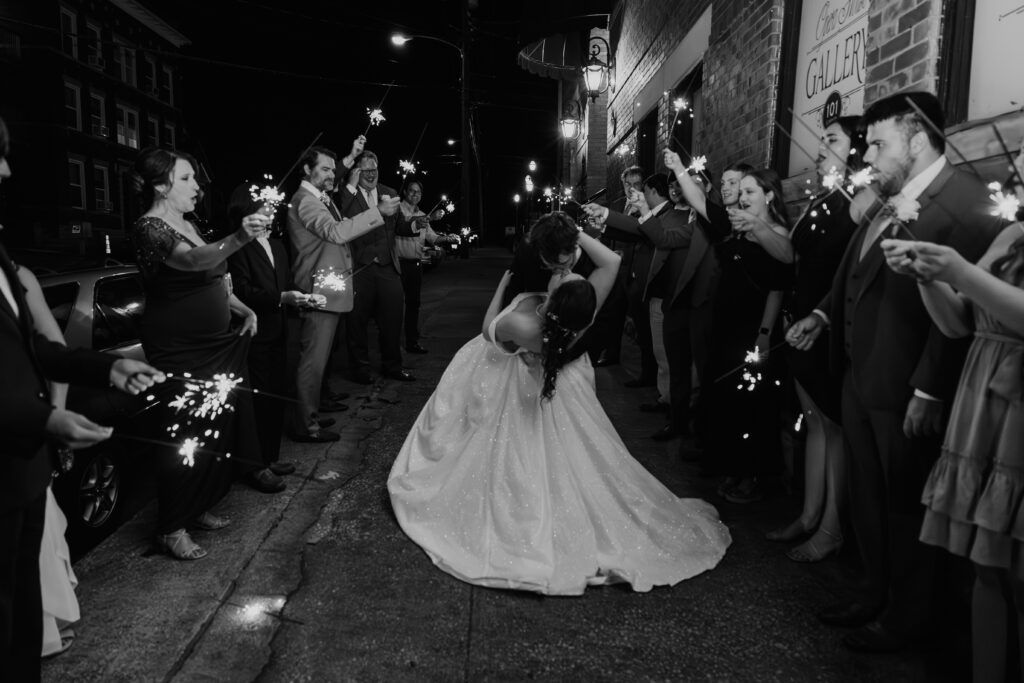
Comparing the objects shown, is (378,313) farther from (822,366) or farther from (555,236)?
(822,366)

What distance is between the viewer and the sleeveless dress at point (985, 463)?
6.75 ft

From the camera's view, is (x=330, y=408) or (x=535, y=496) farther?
(x=330, y=408)

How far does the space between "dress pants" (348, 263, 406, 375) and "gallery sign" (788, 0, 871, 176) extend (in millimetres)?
4008

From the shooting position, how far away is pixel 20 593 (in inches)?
80.0

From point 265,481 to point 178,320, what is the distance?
1364 millimetres

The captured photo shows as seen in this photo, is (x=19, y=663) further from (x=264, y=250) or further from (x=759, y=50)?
(x=759, y=50)

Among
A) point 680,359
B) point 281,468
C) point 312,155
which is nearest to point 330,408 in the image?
point 281,468

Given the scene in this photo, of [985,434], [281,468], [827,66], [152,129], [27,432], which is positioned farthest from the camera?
[152,129]

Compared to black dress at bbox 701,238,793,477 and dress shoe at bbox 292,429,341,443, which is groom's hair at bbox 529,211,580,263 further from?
dress shoe at bbox 292,429,341,443

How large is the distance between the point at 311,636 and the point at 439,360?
6.32m

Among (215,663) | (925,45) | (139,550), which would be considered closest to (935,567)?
(925,45)

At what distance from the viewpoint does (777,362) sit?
4328mm

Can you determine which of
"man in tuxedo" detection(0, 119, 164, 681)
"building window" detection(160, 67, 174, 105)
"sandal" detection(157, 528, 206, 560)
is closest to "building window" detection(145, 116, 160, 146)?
"building window" detection(160, 67, 174, 105)

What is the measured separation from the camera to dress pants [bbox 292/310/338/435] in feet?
18.0
